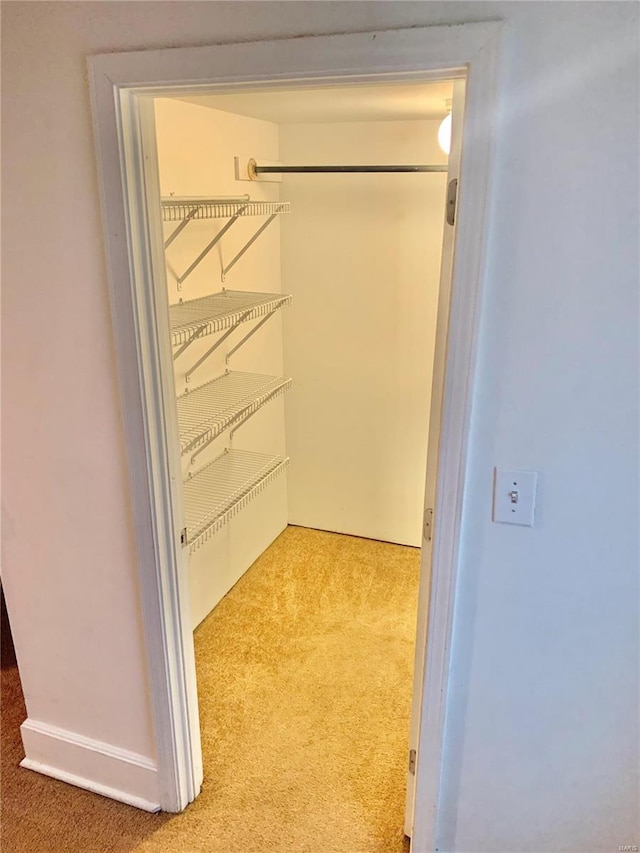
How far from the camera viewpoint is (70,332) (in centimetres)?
148

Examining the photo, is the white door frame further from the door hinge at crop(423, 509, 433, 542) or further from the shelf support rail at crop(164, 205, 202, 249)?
the shelf support rail at crop(164, 205, 202, 249)

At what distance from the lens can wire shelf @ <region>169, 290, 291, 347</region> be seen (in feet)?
6.52

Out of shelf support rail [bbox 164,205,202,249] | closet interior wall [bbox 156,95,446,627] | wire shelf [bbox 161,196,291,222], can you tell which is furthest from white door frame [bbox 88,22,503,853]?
Result: closet interior wall [bbox 156,95,446,627]

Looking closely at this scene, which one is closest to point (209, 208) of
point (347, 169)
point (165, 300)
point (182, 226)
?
point (182, 226)

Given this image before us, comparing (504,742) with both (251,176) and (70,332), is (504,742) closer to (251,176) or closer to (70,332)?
(70,332)

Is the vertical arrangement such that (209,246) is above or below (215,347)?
above

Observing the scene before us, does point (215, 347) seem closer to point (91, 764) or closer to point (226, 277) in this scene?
point (226, 277)

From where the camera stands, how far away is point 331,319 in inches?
119

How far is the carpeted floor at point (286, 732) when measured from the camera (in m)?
1.77

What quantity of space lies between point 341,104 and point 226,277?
82 centimetres

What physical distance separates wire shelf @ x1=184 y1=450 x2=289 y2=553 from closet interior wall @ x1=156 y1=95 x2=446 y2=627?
0.27 ft

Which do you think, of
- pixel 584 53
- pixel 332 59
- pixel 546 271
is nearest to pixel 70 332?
pixel 332 59

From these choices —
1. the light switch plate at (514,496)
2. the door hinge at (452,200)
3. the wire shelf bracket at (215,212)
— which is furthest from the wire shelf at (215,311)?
the light switch plate at (514,496)

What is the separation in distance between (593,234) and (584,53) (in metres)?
0.29
